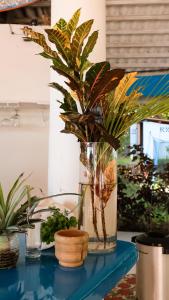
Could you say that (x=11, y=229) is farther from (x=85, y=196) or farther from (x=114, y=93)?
(x=114, y=93)

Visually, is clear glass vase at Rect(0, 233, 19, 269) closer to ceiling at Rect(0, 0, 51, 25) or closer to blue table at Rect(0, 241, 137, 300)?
blue table at Rect(0, 241, 137, 300)

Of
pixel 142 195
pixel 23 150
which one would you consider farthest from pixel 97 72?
pixel 23 150

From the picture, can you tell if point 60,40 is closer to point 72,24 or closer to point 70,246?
point 72,24

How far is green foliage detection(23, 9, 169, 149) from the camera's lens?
1.59 meters

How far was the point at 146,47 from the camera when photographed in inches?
224

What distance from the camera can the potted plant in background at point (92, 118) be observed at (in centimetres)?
160

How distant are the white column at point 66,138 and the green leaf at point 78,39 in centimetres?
86

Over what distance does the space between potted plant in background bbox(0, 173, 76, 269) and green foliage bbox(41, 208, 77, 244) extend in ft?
0.15

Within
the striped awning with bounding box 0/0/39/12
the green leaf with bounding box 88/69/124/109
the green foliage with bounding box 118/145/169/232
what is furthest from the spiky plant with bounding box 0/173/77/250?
the green foliage with bounding box 118/145/169/232

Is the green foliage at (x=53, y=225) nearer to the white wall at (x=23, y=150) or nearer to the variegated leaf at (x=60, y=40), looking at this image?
the variegated leaf at (x=60, y=40)

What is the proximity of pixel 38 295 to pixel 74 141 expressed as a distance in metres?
1.43

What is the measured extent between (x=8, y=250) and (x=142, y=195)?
3.33m

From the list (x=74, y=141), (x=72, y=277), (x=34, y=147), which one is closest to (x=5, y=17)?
(x=34, y=147)

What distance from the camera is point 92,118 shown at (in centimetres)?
164
